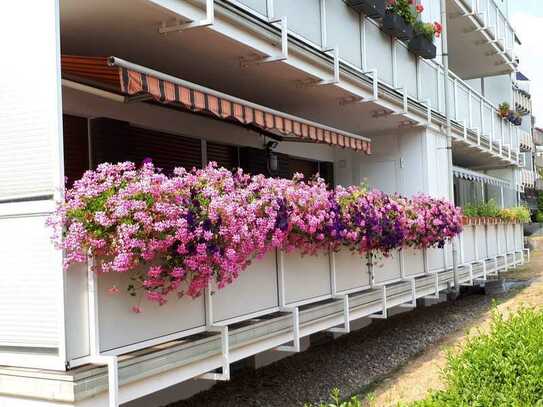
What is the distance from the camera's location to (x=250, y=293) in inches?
264

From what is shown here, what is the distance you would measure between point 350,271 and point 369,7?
14.8 feet

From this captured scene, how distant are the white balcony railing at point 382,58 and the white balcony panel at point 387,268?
3.04 meters

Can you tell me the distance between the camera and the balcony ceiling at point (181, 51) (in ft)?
21.3

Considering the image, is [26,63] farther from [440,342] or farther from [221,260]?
[440,342]

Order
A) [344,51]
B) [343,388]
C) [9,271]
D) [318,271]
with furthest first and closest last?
[344,51] → [343,388] → [318,271] → [9,271]

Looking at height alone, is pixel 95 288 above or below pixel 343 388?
above

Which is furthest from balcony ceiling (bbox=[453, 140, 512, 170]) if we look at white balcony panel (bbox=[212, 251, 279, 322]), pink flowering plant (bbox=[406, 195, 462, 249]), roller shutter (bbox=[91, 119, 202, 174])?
white balcony panel (bbox=[212, 251, 279, 322])

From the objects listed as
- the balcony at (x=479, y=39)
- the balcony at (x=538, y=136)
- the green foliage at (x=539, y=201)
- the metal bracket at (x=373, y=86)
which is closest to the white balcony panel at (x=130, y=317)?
the metal bracket at (x=373, y=86)

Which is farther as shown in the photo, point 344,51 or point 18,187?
point 344,51

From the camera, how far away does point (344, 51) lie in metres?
10.4

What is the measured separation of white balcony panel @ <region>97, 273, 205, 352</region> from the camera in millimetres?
4926

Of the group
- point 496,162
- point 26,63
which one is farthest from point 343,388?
point 496,162

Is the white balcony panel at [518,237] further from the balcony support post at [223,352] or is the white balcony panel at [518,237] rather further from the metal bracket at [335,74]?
the balcony support post at [223,352]

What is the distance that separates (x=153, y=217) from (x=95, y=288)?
26.8 inches
